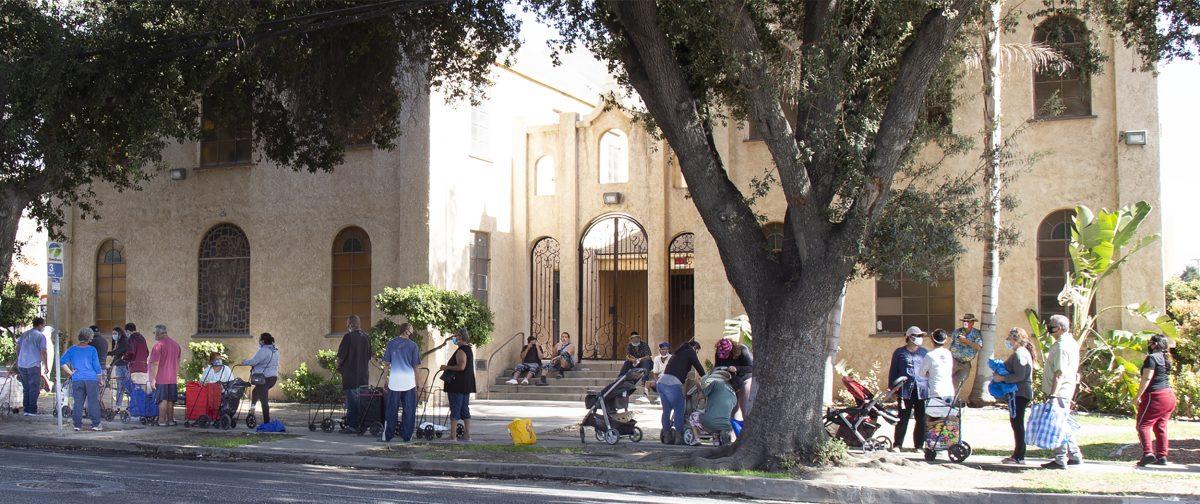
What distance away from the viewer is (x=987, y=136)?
19.0 meters

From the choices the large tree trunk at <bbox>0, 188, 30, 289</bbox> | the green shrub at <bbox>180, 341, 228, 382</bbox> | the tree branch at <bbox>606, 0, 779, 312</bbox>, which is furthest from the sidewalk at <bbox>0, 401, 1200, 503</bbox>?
the green shrub at <bbox>180, 341, 228, 382</bbox>

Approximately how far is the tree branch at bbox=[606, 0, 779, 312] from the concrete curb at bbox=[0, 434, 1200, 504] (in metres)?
2.07

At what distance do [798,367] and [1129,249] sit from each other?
1022cm

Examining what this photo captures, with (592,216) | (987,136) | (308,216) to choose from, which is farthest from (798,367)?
(308,216)

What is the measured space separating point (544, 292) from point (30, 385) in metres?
10.1

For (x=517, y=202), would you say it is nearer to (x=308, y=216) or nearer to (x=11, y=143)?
(x=308, y=216)

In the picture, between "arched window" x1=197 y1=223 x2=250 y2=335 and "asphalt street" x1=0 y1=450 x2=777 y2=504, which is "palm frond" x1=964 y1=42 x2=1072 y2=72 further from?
"arched window" x1=197 y1=223 x2=250 y2=335

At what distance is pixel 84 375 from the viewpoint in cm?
1623

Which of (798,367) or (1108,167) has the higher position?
(1108,167)

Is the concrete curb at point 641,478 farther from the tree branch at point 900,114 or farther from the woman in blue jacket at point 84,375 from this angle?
the tree branch at point 900,114

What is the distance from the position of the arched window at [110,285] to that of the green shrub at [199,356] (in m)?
2.95

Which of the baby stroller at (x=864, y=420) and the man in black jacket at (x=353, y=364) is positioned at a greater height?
the man in black jacket at (x=353, y=364)

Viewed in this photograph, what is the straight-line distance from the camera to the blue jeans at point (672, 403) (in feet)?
49.2

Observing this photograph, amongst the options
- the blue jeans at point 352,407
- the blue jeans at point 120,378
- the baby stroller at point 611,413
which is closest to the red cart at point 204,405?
the blue jeans at point 120,378
